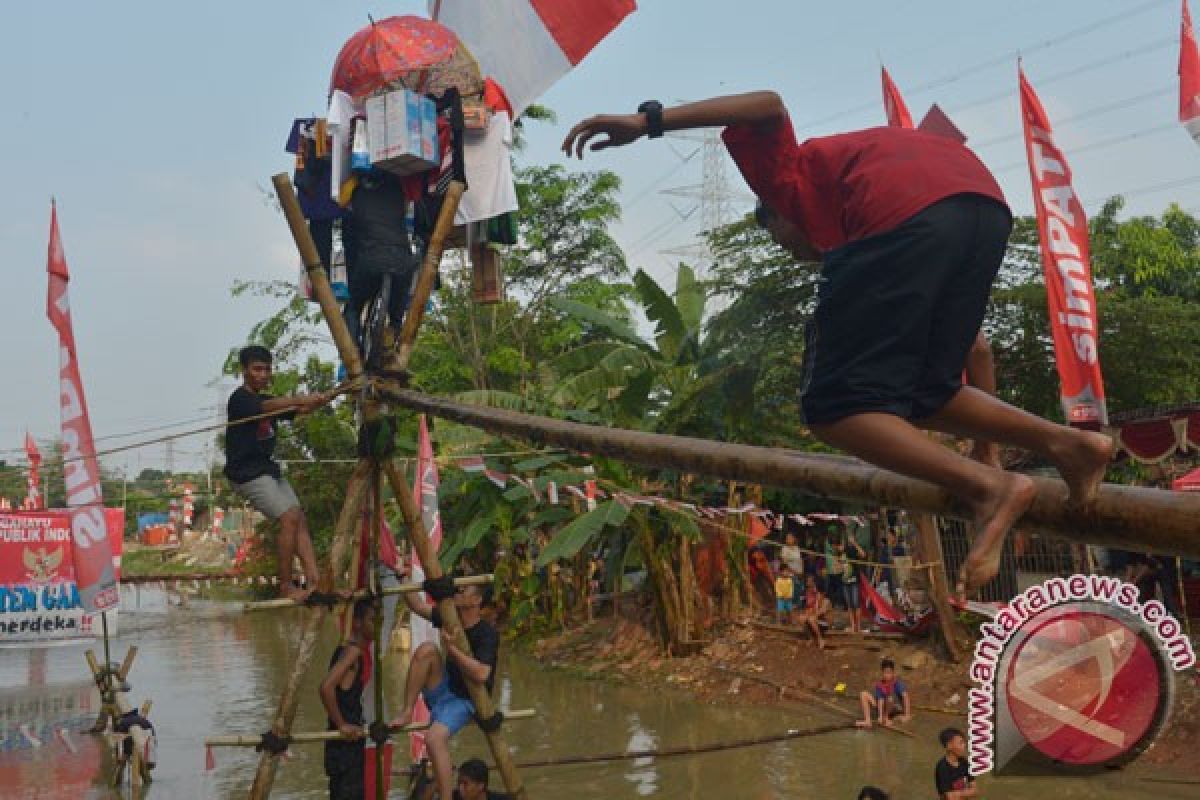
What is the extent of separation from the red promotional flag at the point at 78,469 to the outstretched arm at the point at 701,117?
722cm

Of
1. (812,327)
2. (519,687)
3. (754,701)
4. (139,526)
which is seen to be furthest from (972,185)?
(139,526)

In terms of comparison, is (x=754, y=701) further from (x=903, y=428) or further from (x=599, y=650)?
(x=903, y=428)

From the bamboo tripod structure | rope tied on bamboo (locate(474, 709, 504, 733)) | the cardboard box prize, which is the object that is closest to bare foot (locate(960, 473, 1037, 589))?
the bamboo tripod structure

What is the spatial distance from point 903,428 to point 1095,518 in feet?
1.08

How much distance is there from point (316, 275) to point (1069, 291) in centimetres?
673

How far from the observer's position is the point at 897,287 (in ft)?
5.88

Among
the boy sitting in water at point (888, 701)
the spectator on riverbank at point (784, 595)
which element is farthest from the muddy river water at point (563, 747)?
the spectator on riverbank at point (784, 595)

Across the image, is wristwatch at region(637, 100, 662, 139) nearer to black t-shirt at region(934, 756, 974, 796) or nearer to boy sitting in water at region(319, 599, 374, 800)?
boy sitting in water at region(319, 599, 374, 800)

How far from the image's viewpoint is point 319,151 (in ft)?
18.3

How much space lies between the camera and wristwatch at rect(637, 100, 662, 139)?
6.59ft

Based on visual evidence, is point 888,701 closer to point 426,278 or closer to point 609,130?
point 426,278

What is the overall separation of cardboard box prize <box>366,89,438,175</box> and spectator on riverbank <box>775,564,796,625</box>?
33.3 ft

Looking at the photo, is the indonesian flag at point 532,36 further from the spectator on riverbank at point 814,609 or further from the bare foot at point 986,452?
the spectator on riverbank at point 814,609

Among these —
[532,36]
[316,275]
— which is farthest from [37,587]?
[532,36]
